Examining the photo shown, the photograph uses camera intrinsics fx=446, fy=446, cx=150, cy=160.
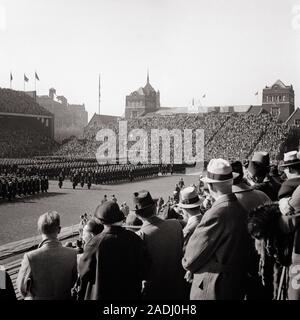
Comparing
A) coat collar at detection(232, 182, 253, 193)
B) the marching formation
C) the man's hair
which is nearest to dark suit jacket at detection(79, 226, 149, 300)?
the man's hair

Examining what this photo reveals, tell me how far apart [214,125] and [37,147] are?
2302 centimetres

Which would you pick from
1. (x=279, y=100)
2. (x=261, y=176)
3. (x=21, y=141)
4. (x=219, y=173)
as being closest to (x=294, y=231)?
(x=219, y=173)

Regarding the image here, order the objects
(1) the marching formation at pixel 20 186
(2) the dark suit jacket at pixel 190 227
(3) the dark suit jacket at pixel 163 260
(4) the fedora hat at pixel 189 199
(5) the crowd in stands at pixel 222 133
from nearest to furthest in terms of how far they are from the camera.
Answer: (3) the dark suit jacket at pixel 163 260
(2) the dark suit jacket at pixel 190 227
(4) the fedora hat at pixel 189 199
(1) the marching formation at pixel 20 186
(5) the crowd in stands at pixel 222 133

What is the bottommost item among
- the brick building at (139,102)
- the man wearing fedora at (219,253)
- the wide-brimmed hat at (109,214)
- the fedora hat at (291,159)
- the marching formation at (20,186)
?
the marching formation at (20,186)

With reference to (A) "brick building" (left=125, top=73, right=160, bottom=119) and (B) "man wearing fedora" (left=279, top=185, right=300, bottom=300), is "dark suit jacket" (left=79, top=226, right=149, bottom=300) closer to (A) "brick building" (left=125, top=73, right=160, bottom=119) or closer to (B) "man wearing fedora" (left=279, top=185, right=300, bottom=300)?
(B) "man wearing fedora" (left=279, top=185, right=300, bottom=300)

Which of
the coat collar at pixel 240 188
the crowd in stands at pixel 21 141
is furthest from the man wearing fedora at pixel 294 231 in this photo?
the crowd in stands at pixel 21 141

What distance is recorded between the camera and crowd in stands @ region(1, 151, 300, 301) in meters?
3.29

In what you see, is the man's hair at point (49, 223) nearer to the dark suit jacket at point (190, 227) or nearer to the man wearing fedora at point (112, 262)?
the man wearing fedora at point (112, 262)

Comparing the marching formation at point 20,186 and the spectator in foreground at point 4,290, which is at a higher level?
the spectator in foreground at point 4,290

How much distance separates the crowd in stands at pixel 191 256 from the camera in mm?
3295

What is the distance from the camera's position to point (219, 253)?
336 centimetres

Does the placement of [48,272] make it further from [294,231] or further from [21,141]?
[21,141]

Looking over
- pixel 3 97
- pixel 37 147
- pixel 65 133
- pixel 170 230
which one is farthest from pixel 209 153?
pixel 65 133

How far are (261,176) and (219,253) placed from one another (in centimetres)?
214
